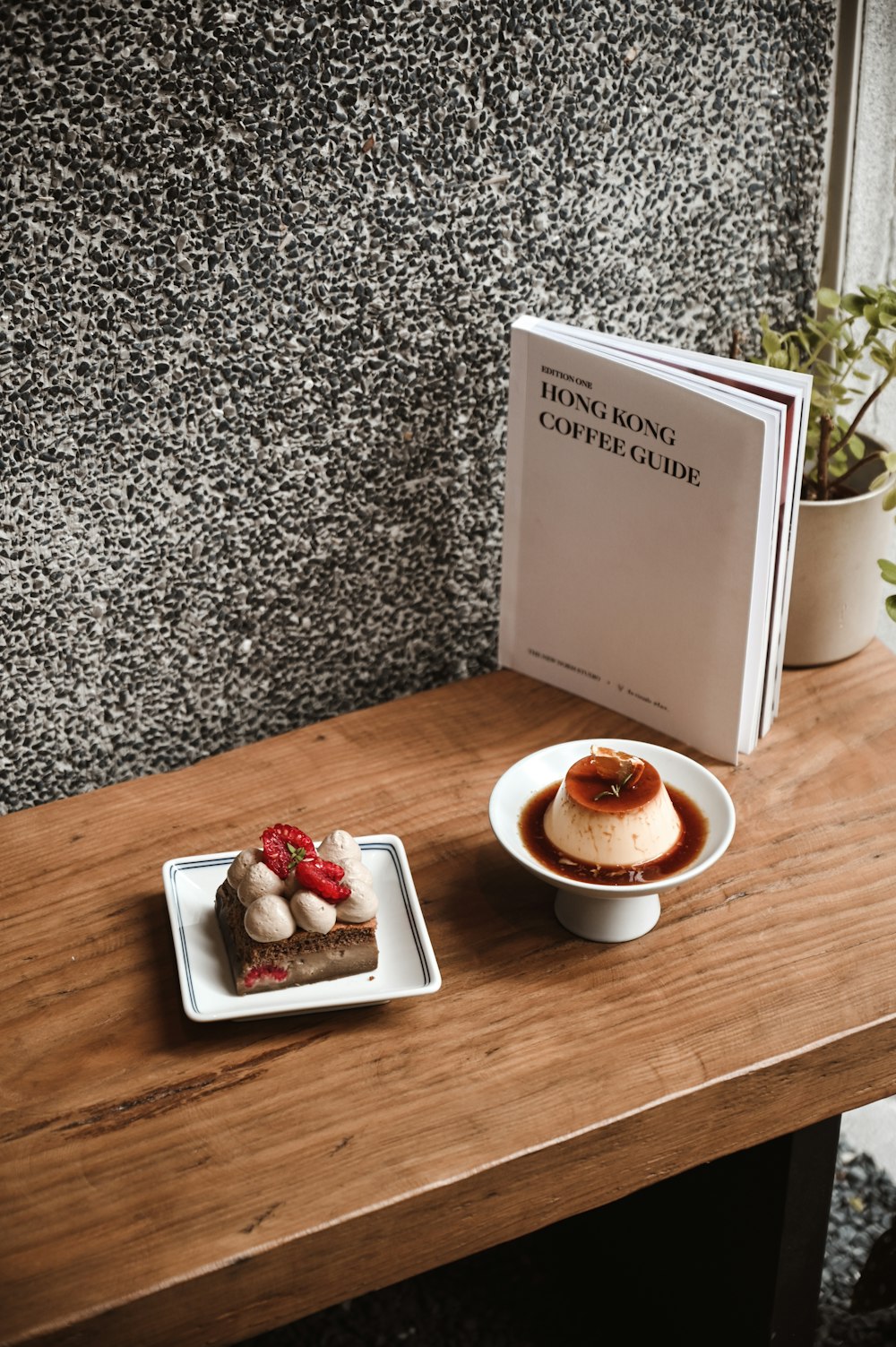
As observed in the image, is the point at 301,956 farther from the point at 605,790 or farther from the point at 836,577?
the point at 836,577

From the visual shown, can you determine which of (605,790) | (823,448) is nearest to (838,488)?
(823,448)

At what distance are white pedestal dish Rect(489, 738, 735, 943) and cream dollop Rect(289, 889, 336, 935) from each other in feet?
0.46

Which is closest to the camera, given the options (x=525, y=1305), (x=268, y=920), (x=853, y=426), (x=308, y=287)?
(x=268, y=920)

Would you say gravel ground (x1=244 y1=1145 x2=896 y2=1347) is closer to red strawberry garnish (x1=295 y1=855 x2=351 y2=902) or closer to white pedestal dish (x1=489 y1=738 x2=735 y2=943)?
white pedestal dish (x1=489 y1=738 x2=735 y2=943)

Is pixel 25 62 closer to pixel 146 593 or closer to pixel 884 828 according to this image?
pixel 146 593

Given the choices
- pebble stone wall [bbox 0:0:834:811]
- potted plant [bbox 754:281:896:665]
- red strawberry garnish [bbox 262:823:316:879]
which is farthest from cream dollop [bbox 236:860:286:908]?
potted plant [bbox 754:281:896:665]

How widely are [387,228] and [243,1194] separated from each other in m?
0.77

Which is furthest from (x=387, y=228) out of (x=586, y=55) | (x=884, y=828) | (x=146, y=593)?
(x=884, y=828)

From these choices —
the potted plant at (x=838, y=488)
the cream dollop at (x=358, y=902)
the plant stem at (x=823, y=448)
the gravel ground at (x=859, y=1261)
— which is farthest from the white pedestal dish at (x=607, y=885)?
the gravel ground at (x=859, y=1261)

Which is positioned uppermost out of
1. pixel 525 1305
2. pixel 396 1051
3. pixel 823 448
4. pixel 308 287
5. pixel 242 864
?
pixel 308 287

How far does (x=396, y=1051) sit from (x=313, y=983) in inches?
A: 3.1

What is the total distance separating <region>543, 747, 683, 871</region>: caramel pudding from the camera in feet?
3.03

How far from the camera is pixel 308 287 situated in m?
1.05

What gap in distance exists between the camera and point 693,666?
1.12m
